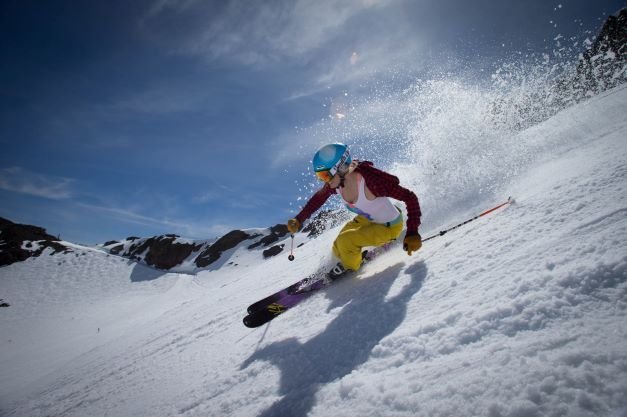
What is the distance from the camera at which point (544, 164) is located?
490 centimetres

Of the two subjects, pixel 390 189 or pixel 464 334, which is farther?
pixel 390 189

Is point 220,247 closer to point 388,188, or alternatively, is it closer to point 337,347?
point 388,188

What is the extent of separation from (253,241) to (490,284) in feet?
236

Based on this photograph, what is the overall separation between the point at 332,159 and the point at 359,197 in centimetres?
72

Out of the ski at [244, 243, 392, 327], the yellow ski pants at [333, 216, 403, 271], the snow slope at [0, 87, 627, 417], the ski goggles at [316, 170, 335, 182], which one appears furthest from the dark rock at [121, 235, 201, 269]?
the ski goggles at [316, 170, 335, 182]

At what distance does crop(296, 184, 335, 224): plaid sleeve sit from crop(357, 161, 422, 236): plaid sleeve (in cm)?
121

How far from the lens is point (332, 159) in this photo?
4422 mm

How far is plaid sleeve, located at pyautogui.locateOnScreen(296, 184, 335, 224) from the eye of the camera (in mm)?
5598

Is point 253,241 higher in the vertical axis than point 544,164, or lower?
higher

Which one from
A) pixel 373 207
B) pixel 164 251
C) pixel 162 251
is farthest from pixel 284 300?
pixel 162 251

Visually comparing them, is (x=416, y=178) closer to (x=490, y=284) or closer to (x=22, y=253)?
(x=490, y=284)

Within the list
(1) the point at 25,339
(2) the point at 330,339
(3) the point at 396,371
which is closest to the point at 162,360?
(2) the point at 330,339

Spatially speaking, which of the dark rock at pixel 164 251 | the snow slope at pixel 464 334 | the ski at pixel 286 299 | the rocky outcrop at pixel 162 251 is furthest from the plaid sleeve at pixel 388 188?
the dark rock at pixel 164 251

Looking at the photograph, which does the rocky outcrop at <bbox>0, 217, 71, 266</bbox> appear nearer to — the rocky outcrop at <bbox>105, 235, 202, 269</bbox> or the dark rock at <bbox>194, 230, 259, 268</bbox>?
the rocky outcrop at <bbox>105, 235, 202, 269</bbox>
